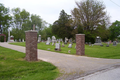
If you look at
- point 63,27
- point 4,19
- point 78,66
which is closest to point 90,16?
point 63,27

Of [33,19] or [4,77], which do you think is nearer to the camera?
[4,77]

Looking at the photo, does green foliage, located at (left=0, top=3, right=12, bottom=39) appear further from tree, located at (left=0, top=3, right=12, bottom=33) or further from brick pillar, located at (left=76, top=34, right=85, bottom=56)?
brick pillar, located at (left=76, top=34, right=85, bottom=56)

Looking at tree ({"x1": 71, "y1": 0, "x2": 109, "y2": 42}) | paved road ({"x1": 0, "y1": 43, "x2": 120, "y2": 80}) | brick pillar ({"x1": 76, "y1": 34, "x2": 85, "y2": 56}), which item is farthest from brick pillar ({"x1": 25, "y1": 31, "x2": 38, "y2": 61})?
tree ({"x1": 71, "y1": 0, "x2": 109, "y2": 42})

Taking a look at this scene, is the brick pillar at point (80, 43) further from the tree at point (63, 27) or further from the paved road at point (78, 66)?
the tree at point (63, 27)

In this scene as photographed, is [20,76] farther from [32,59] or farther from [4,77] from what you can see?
[32,59]

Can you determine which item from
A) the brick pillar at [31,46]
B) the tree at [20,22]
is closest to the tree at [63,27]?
the tree at [20,22]

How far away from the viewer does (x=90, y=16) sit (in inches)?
1420

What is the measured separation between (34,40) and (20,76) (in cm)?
333

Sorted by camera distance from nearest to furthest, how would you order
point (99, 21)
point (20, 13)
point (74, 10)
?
point (99, 21), point (74, 10), point (20, 13)

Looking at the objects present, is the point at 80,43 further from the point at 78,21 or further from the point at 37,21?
the point at 37,21

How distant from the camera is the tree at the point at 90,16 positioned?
1380 inches

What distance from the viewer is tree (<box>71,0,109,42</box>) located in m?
35.1

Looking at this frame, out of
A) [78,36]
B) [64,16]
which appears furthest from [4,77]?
[64,16]

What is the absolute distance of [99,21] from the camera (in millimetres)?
34938
